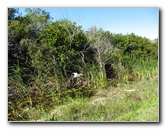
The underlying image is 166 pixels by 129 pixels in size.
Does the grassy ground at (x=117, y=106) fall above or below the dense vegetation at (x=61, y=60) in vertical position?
below

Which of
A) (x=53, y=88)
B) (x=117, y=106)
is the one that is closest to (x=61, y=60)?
(x=53, y=88)

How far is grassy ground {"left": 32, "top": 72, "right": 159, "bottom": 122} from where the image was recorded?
7.89 ft

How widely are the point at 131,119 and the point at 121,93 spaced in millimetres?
244

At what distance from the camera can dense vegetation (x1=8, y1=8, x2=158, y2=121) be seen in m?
2.39

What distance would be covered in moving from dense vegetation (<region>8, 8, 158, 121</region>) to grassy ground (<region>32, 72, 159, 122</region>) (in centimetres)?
5

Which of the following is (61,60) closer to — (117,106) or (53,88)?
(53,88)

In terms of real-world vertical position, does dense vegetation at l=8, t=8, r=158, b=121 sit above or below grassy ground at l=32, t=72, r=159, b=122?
above

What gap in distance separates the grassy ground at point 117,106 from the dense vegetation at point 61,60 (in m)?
0.05

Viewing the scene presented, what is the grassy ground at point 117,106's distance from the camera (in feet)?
7.89

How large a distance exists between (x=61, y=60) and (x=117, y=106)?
645 mm

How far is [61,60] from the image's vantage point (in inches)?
95.7
